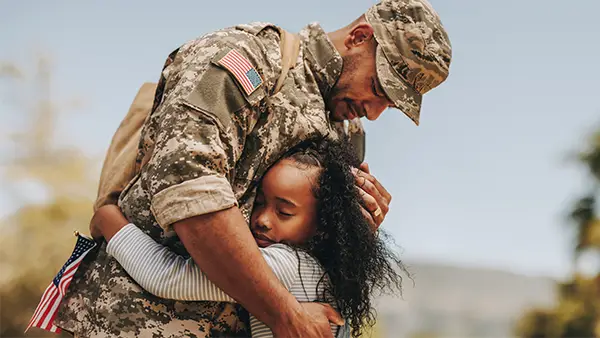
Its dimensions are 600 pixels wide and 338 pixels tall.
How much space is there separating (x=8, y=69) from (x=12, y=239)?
6.35 m

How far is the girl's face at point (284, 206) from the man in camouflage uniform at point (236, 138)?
4cm

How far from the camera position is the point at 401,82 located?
2869 millimetres

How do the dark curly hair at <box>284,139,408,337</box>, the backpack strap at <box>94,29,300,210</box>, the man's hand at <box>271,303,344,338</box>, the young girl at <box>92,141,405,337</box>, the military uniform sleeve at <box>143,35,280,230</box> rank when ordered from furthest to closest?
1. the backpack strap at <box>94,29,300,210</box>
2. the dark curly hair at <box>284,139,408,337</box>
3. the young girl at <box>92,141,405,337</box>
4. the man's hand at <box>271,303,344,338</box>
5. the military uniform sleeve at <box>143,35,280,230</box>

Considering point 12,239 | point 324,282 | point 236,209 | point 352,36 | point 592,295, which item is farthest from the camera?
point 592,295

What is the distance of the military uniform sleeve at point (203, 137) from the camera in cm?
217

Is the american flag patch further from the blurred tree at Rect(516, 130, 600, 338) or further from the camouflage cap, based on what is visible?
the blurred tree at Rect(516, 130, 600, 338)

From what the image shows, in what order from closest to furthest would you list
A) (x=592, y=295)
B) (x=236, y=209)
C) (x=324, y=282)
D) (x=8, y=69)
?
(x=236, y=209), (x=324, y=282), (x=592, y=295), (x=8, y=69)

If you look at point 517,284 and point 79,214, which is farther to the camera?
point 517,284

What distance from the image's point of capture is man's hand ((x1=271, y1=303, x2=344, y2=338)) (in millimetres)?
2275

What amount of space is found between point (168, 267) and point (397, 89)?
1.07 meters

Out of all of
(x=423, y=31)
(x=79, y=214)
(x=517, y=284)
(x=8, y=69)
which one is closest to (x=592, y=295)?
(x=79, y=214)

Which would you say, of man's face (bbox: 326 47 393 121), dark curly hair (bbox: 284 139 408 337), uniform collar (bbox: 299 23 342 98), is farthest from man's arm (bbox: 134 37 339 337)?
man's face (bbox: 326 47 393 121)

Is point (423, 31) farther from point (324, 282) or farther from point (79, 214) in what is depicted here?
point (79, 214)

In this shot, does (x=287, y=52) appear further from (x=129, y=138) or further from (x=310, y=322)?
(x=310, y=322)
